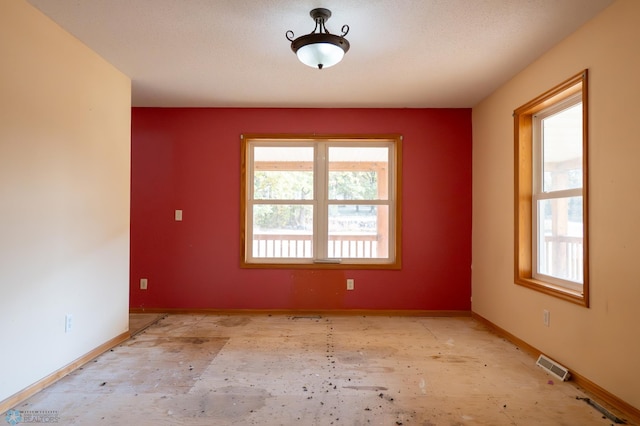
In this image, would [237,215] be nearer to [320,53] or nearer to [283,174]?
[283,174]

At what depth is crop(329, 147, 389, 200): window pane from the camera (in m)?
4.39

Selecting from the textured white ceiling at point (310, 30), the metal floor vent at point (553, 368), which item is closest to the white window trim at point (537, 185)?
Result: the textured white ceiling at point (310, 30)

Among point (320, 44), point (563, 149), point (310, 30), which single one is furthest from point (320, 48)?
point (563, 149)

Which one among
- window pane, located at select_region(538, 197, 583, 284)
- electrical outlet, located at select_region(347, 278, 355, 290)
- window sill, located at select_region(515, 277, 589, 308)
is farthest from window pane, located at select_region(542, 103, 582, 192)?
electrical outlet, located at select_region(347, 278, 355, 290)

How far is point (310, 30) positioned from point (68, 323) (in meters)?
2.76

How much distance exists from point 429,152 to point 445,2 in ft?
7.38

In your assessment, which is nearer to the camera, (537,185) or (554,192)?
(554,192)

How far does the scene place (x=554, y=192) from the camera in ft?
9.57

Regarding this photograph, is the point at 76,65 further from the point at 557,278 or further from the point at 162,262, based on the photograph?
Result: the point at 557,278

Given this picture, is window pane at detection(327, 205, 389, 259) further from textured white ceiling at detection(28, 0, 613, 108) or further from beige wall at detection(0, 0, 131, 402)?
beige wall at detection(0, 0, 131, 402)

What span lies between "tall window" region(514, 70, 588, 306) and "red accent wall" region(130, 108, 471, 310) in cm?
106

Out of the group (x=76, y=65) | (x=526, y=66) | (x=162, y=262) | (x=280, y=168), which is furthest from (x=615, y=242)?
(x=162, y=262)

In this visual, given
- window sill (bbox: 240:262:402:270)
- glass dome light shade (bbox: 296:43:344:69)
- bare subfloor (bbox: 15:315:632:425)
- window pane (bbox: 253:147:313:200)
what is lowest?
bare subfloor (bbox: 15:315:632:425)

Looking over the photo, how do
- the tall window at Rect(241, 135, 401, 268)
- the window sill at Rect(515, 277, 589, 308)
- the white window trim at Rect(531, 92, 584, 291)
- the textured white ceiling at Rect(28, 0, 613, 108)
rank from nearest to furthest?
the textured white ceiling at Rect(28, 0, 613, 108) → the window sill at Rect(515, 277, 589, 308) → the white window trim at Rect(531, 92, 584, 291) → the tall window at Rect(241, 135, 401, 268)
